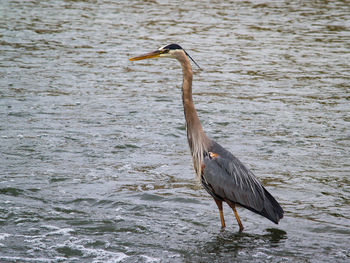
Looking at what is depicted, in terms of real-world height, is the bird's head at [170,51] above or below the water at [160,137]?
above

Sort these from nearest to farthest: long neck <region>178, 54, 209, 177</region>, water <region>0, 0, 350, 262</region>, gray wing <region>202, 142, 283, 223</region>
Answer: water <region>0, 0, 350, 262</region>
gray wing <region>202, 142, 283, 223</region>
long neck <region>178, 54, 209, 177</region>

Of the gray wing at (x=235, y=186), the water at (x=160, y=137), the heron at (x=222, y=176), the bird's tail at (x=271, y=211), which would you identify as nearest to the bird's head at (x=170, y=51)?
the heron at (x=222, y=176)

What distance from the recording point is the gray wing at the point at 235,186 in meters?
6.27

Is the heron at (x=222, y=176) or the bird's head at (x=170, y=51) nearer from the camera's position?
the heron at (x=222, y=176)

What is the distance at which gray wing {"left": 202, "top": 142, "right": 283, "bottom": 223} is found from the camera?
247 inches

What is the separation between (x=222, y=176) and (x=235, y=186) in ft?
0.55

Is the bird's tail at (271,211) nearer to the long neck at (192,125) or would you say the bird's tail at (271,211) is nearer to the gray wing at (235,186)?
the gray wing at (235,186)

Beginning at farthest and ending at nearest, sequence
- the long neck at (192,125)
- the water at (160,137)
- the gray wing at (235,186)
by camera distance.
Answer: the long neck at (192,125) < the gray wing at (235,186) < the water at (160,137)

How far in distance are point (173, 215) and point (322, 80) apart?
699cm

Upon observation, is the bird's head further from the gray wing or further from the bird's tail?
the bird's tail

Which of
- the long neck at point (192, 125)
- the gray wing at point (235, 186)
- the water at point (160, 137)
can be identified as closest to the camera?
the water at point (160, 137)

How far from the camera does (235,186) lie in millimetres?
6309

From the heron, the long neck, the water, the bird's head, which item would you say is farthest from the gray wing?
the bird's head

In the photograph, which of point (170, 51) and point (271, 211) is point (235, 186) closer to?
point (271, 211)
